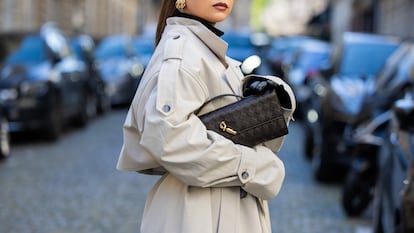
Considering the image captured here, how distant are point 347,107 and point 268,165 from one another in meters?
6.85

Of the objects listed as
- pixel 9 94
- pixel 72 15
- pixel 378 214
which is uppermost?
pixel 378 214

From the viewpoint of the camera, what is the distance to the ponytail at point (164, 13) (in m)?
2.82

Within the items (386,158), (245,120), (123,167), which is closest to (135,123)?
(123,167)

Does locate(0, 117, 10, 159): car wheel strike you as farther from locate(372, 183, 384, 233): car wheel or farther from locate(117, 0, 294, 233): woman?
locate(117, 0, 294, 233): woman

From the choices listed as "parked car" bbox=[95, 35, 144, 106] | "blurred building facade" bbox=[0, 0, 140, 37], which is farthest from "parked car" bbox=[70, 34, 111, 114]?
"blurred building facade" bbox=[0, 0, 140, 37]

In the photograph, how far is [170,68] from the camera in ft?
8.27

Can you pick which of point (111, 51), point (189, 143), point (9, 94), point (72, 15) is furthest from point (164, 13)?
point (72, 15)

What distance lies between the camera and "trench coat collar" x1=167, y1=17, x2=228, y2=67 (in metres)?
2.68

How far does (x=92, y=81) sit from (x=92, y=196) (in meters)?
9.02

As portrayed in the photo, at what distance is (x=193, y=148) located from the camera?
7.92 feet

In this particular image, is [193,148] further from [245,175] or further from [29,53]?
[29,53]

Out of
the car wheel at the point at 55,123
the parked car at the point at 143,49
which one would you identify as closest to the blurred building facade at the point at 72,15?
the car wheel at the point at 55,123

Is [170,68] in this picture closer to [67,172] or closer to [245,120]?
[245,120]

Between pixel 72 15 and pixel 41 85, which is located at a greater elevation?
pixel 41 85
